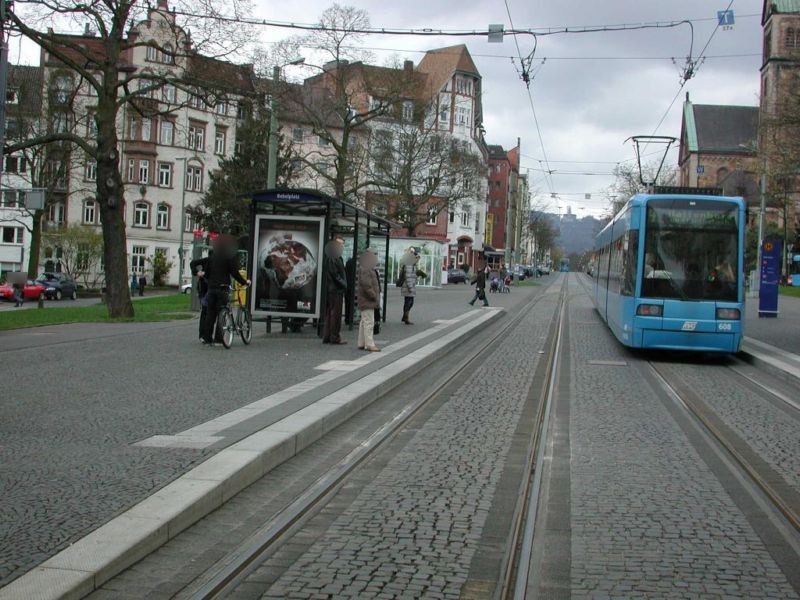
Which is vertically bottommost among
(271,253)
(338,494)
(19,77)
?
(338,494)

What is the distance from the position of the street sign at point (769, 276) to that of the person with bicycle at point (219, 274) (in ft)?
70.3

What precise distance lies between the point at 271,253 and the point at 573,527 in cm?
1238

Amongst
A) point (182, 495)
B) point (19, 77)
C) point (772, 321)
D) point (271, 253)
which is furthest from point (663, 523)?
point (19, 77)

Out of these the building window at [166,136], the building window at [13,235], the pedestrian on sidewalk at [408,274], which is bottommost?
the pedestrian on sidewalk at [408,274]

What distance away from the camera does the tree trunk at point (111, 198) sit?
923 inches

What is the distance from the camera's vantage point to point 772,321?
29797 mm

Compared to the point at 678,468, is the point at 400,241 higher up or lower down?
higher up

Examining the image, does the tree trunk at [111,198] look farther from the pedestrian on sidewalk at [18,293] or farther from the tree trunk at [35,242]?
the tree trunk at [35,242]

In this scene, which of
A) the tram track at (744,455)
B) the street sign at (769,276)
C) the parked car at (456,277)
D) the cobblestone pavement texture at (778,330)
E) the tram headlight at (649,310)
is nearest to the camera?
the tram track at (744,455)

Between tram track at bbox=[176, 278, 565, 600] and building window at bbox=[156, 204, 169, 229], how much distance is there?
60.4m

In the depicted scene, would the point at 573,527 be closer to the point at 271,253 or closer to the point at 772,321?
the point at 271,253

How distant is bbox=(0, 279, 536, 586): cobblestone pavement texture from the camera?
5164 mm

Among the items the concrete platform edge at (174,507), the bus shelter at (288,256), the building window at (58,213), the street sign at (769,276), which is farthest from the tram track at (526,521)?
the building window at (58,213)

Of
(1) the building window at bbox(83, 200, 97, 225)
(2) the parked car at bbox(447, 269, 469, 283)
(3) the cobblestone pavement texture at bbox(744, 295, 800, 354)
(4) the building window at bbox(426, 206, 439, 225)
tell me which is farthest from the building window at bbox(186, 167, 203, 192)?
(3) the cobblestone pavement texture at bbox(744, 295, 800, 354)
